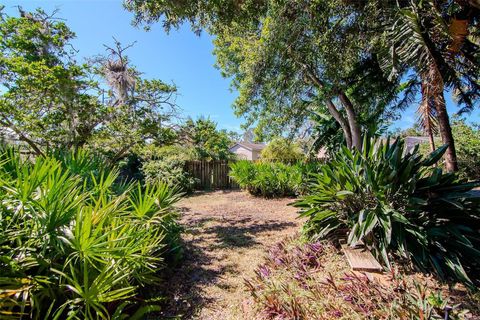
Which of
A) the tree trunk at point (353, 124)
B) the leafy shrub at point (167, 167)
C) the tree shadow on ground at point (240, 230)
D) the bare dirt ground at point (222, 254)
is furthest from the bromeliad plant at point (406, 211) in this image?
the leafy shrub at point (167, 167)

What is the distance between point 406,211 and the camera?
2791 mm

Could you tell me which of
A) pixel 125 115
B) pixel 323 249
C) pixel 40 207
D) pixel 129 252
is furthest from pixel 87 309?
pixel 125 115

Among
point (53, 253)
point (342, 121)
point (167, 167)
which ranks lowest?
point (53, 253)

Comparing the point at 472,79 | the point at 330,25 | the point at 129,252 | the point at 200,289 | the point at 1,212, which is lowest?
the point at 200,289

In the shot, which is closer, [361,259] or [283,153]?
[361,259]

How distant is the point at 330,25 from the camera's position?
5.47 meters

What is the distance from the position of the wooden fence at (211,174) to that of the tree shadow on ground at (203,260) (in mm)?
5905

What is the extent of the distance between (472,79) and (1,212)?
405 inches

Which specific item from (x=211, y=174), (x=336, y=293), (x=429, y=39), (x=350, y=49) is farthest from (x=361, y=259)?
Result: (x=211, y=174)

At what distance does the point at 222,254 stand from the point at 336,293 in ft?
7.28

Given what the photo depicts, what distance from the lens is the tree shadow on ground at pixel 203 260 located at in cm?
273

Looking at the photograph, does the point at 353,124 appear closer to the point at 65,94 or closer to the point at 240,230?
the point at 240,230

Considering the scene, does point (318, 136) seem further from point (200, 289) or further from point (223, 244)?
point (200, 289)

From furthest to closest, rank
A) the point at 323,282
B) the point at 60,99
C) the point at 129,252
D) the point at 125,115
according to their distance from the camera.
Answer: the point at 125,115 < the point at 60,99 < the point at 323,282 < the point at 129,252
